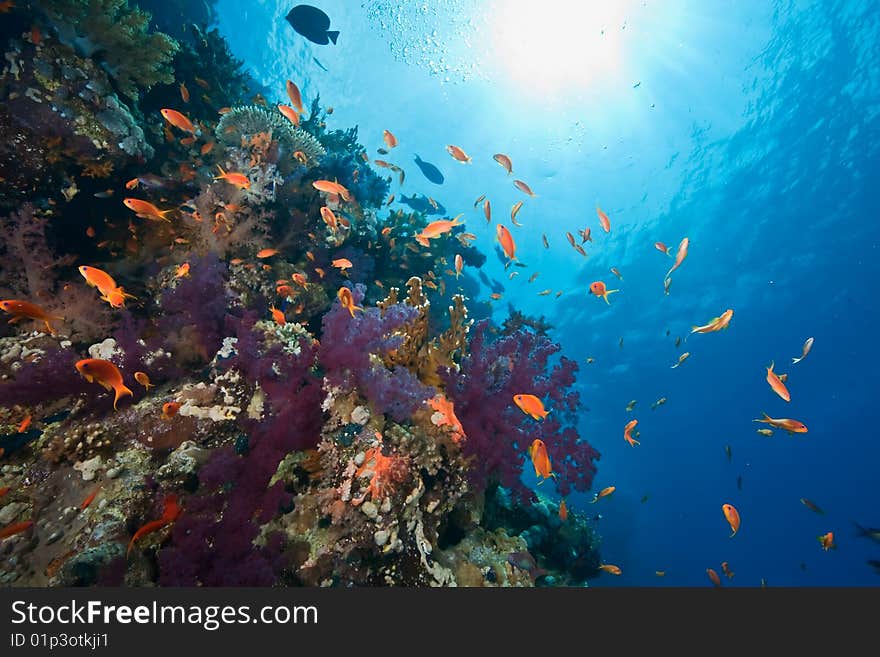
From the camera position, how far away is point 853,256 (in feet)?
74.9

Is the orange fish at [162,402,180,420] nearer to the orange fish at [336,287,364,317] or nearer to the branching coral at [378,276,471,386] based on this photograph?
the orange fish at [336,287,364,317]

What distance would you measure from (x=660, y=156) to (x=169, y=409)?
2877cm

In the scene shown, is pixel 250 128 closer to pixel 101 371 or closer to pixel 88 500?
pixel 101 371

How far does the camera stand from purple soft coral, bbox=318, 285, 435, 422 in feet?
10.9

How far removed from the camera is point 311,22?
7.96m

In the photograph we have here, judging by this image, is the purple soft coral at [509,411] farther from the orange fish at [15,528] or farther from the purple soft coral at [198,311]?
the orange fish at [15,528]

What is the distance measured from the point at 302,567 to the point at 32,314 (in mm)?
2803

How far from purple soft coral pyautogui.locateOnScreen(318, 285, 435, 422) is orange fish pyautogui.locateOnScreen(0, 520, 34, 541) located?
2136 mm

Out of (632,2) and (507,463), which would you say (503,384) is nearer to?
(507,463)

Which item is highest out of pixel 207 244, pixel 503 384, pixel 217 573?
pixel 207 244

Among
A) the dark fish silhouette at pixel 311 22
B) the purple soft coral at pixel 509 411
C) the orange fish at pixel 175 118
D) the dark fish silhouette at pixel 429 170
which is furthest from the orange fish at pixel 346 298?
the dark fish silhouette at pixel 429 170

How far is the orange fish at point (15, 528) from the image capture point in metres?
2.34

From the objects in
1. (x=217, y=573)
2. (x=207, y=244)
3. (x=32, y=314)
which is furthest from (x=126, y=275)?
(x=217, y=573)

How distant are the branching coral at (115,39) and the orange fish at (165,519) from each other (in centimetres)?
576
